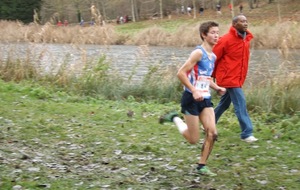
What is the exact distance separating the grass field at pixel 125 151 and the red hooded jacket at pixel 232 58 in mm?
1117

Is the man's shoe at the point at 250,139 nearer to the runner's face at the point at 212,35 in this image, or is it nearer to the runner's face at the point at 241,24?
the runner's face at the point at 241,24

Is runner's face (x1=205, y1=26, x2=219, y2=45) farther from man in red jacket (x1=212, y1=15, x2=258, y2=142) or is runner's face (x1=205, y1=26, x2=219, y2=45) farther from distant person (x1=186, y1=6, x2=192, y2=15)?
distant person (x1=186, y1=6, x2=192, y2=15)

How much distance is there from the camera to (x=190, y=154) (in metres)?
7.70

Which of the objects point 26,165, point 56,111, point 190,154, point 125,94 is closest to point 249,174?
point 190,154

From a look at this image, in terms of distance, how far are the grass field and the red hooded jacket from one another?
112 centimetres

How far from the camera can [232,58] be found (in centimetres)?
830

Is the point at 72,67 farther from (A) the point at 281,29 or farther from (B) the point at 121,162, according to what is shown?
(A) the point at 281,29

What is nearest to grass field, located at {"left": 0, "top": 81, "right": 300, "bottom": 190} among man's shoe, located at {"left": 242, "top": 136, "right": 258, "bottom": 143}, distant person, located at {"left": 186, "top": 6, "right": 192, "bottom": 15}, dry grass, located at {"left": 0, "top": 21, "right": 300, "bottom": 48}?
man's shoe, located at {"left": 242, "top": 136, "right": 258, "bottom": 143}

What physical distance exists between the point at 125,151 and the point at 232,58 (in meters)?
2.47

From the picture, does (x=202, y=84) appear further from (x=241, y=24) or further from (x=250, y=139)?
(x=250, y=139)

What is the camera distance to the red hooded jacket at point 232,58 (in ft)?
27.0

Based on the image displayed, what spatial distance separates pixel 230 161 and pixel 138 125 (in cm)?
289

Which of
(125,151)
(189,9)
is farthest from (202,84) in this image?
(189,9)

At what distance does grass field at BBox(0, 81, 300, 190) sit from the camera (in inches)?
243
